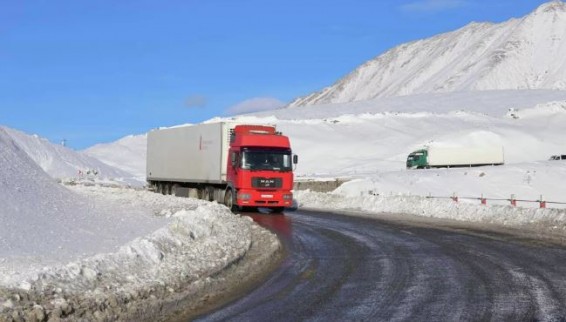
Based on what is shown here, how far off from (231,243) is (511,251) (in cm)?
640

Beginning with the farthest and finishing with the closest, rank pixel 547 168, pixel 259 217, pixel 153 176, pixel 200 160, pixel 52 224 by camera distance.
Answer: pixel 547 168 < pixel 153 176 < pixel 200 160 < pixel 259 217 < pixel 52 224

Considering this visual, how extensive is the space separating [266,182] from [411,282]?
748 inches

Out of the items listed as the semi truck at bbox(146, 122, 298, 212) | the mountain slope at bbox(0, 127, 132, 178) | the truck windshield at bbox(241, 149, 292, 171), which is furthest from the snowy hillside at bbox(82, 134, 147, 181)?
the truck windshield at bbox(241, 149, 292, 171)

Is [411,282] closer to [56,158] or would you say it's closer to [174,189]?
[174,189]

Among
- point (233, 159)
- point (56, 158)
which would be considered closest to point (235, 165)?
point (233, 159)

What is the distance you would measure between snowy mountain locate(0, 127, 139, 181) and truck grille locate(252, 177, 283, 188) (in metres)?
47.9

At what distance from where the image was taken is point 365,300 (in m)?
9.89

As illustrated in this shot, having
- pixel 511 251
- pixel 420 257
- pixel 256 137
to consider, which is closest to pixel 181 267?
pixel 420 257

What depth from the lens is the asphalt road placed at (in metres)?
9.02

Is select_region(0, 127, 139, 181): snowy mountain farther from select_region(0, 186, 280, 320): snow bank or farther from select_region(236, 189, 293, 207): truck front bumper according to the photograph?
select_region(0, 186, 280, 320): snow bank

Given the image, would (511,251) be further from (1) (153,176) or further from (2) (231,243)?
(1) (153,176)

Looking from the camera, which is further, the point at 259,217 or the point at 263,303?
the point at 259,217

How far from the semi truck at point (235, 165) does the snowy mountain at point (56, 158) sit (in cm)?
3922

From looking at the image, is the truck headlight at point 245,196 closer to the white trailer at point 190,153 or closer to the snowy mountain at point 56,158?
the white trailer at point 190,153
